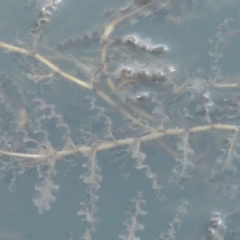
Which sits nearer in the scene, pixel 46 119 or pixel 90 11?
pixel 46 119

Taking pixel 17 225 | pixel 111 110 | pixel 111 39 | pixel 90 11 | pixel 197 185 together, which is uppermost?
pixel 90 11

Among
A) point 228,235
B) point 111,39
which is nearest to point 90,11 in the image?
point 111,39

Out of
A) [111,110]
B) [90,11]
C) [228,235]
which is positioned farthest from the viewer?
[90,11]

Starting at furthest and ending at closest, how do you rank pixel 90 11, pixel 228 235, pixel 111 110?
pixel 90 11 → pixel 111 110 → pixel 228 235

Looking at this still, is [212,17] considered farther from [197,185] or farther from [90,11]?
[197,185]

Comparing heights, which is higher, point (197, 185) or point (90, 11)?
point (90, 11)

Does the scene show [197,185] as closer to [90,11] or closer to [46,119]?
[46,119]

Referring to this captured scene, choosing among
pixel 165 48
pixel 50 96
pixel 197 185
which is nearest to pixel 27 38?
pixel 50 96
